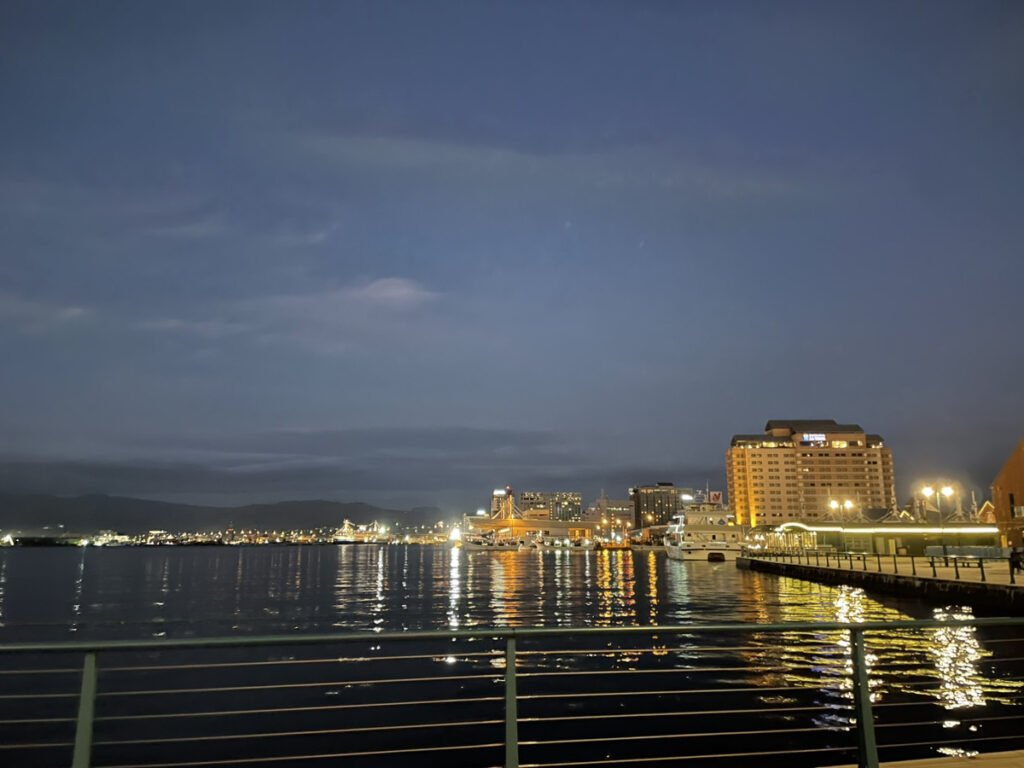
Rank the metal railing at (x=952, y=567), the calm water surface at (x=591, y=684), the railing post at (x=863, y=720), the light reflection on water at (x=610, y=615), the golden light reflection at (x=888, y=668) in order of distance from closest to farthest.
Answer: the railing post at (x=863, y=720)
the calm water surface at (x=591, y=684)
the golden light reflection at (x=888, y=668)
the light reflection on water at (x=610, y=615)
the metal railing at (x=952, y=567)

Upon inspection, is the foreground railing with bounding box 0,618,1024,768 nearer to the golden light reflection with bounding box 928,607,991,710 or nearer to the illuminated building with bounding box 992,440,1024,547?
the golden light reflection with bounding box 928,607,991,710

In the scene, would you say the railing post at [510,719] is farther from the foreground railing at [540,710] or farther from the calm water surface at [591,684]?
the foreground railing at [540,710]

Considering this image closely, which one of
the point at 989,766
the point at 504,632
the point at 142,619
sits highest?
the point at 504,632

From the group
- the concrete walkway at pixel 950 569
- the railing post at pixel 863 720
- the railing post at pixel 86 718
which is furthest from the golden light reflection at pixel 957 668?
the railing post at pixel 86 718

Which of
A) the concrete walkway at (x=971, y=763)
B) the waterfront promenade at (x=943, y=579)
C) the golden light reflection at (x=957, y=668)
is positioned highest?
the concrete walkway at (x=971, y=763)

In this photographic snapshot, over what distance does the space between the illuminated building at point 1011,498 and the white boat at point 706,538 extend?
51.3 m

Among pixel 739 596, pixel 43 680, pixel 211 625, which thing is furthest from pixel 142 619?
pixel 739 596

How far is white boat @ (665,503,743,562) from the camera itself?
113 m

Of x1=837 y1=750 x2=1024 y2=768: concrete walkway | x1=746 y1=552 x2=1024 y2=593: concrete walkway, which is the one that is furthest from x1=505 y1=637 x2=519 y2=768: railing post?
x1=746 y1=552 x2=1024 y2=593: concrete walkway

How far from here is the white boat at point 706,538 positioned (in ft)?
370

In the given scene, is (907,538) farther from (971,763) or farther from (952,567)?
(971,763)

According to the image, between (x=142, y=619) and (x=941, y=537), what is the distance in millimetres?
60306

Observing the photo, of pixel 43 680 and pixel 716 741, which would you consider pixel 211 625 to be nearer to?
pixel 43 680

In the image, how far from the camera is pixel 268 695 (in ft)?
63.6
